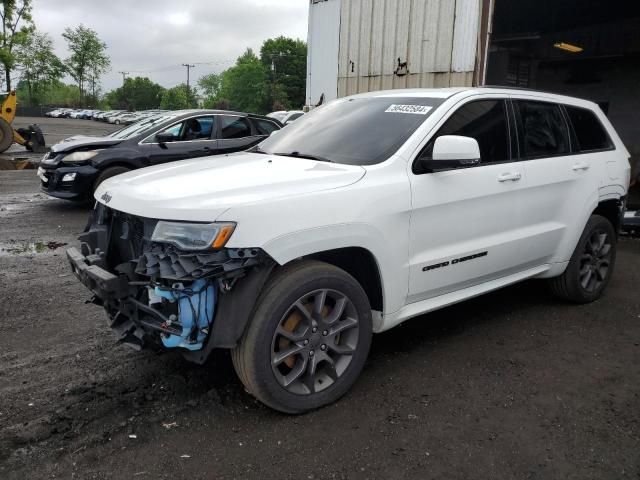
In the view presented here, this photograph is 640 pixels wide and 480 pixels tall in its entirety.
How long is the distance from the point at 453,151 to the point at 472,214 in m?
0.56

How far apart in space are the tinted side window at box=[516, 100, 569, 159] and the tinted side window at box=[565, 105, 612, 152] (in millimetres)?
179

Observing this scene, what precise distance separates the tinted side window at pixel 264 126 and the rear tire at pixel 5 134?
409 inches

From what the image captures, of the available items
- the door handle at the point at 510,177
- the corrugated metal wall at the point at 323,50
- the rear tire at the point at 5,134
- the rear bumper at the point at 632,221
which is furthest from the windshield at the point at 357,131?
the rear tire at the point at 5,134

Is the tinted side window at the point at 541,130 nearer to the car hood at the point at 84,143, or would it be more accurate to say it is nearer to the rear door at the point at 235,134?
the rear door at the point at 235,134

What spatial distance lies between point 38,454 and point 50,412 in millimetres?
386

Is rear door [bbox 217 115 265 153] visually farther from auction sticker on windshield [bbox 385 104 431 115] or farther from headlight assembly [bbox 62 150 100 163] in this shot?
auction sticker on windshield [bbox 385 104 431 115]

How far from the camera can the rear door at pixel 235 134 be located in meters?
9.04

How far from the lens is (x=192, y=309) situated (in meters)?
2.63

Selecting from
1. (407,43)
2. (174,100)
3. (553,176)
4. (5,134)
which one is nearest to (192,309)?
(553,176)

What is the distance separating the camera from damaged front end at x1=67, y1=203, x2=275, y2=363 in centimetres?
260

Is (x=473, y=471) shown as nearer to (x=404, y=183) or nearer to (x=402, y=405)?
(x=402, y=405)

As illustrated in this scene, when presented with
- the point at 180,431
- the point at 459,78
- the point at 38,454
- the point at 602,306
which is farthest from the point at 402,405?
the point at 459,78

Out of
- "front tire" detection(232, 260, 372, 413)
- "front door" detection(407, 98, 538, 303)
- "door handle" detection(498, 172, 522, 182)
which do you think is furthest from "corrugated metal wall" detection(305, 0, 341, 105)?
"front tire" detection(232, 260, 372, 413)

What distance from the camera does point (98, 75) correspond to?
82188mm
